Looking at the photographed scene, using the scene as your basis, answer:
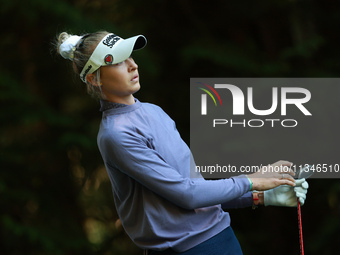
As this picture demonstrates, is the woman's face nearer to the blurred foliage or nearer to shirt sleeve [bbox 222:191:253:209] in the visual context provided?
shirt sleeve [bbox 222:191:253:209]

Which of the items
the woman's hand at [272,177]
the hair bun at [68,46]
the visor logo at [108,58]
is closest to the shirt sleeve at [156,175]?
the woman's hand at [272,177]

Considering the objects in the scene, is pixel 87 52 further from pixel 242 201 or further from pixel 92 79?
pixel 242 201

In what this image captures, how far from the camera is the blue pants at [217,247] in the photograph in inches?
64.9

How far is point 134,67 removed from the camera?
5.69 ft

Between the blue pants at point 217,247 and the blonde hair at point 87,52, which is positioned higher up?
the blonde hair at point 87,52

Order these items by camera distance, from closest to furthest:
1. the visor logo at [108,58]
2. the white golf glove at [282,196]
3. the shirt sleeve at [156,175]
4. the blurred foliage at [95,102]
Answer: the shirt sleeve at [156,175] → the visor logo at [108,58] → the white golf glove at [282,196] → the blurred foliage at [95,102]

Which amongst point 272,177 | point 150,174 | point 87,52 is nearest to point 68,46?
point 87,52

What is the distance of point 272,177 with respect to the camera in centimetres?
169

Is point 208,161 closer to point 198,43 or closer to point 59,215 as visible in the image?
point 198,43

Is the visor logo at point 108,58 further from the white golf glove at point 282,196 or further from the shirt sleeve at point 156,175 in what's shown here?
the white golf glove at point 282,196

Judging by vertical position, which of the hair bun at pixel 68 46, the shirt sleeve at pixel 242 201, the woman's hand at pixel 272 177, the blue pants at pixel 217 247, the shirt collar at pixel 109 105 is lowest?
the blue pants at pixel 217 247

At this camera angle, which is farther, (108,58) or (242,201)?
(242,201)

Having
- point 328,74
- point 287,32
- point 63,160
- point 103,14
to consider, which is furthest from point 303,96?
point 63,160

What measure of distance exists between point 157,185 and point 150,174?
36mm
